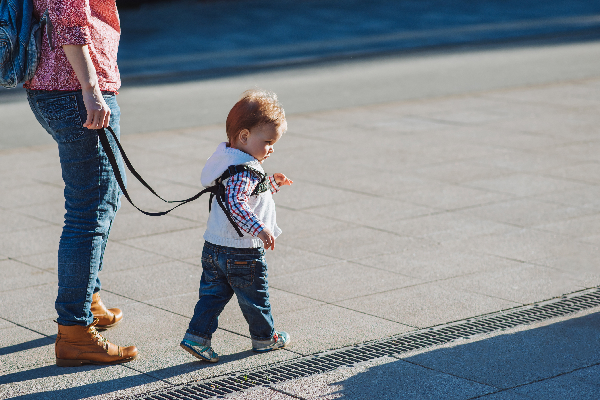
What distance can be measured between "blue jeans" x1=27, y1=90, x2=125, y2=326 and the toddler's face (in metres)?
0.58

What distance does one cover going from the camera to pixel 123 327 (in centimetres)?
431

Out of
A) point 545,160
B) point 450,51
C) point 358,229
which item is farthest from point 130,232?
point 450,51

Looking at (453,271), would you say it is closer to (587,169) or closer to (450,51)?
(587,169)

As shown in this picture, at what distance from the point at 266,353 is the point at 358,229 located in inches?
87.7

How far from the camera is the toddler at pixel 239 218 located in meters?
3.68

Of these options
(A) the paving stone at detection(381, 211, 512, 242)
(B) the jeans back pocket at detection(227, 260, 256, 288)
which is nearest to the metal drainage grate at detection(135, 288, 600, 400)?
(B) the jeans back pocket at detection(227, 260, 256, 288)

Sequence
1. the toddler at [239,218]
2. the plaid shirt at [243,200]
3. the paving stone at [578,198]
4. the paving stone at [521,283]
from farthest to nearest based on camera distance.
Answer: the paving stone at [578,198]
the paving stone at [521,283]
the toddler at [239,218]
the plaid shirt at [243,200]

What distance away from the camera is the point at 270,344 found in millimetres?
3969

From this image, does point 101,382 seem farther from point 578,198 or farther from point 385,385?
point 578,198

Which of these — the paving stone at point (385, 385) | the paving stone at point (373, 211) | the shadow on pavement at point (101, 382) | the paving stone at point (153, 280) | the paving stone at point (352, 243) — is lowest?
the shadow on pavement at point (101, 382)

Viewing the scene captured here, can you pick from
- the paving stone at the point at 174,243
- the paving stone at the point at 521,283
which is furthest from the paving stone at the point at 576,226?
the paving stone at the point at 174,243

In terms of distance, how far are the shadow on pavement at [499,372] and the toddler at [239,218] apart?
1.96 feet

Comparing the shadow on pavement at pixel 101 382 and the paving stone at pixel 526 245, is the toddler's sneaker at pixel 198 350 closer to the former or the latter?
the shadow on pavement at pixel 101 382

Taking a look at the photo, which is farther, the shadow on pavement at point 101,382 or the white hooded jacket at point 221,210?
the white hooded jacket at point 221,210
